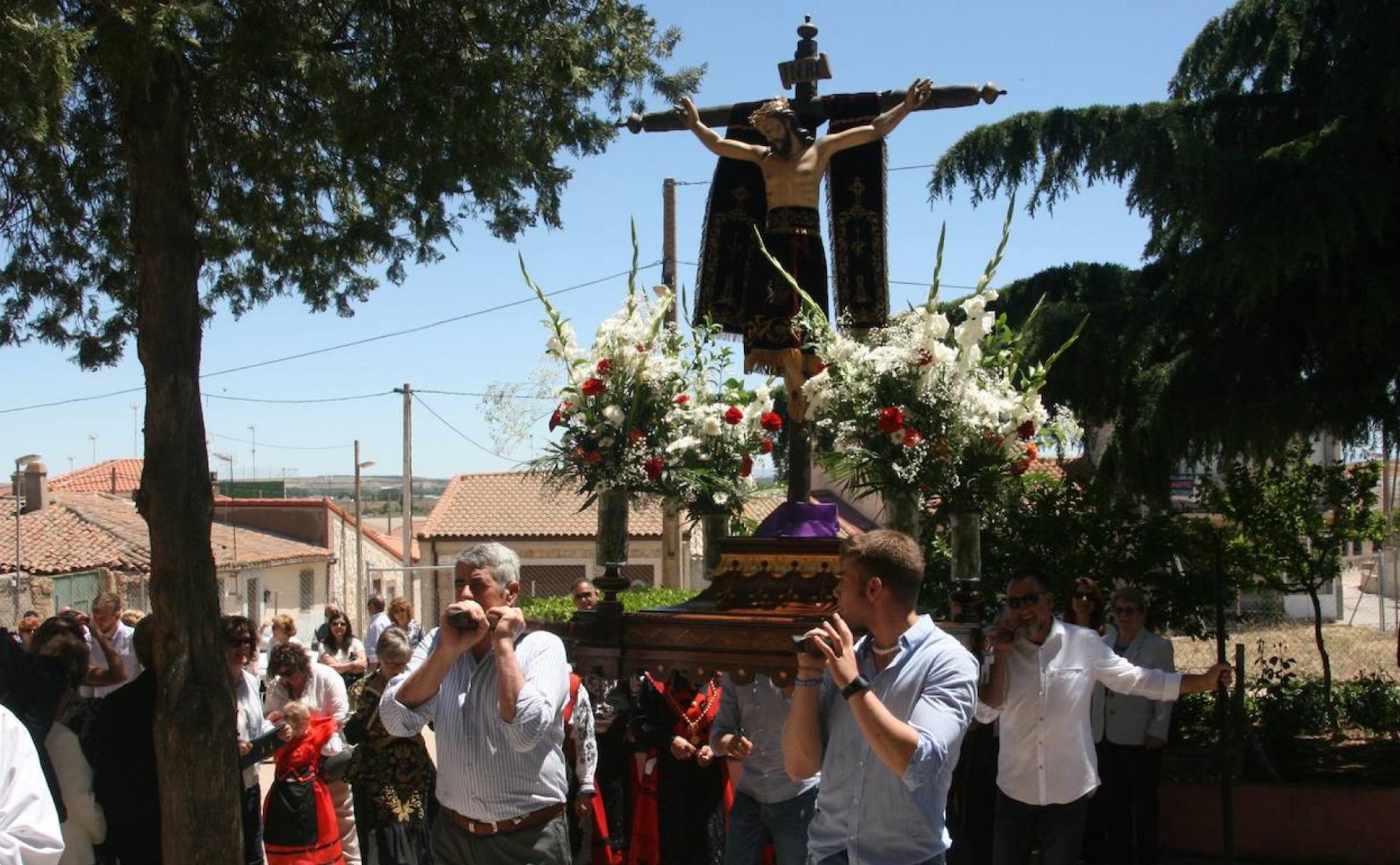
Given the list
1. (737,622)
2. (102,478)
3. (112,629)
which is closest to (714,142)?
(737,622)

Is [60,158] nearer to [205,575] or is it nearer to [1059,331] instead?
[205,575]

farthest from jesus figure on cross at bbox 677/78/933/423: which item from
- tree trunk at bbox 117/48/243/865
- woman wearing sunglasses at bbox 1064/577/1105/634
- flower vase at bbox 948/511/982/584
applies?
tree trunk at bbox 117/48/243/865

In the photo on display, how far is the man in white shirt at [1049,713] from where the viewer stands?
5.79m

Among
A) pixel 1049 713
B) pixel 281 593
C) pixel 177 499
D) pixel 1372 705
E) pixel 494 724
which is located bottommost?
pixel 281 593

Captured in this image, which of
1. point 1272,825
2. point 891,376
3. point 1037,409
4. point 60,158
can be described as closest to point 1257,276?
point 1037,409

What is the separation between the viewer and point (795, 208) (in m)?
6.86

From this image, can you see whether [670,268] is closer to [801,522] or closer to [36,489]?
[801,522]

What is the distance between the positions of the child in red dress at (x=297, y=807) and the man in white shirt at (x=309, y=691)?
0.41 feet

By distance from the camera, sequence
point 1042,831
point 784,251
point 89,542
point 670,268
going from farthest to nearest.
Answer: point 89,542 < point 670,268 < point 784,251 < point 1042,831

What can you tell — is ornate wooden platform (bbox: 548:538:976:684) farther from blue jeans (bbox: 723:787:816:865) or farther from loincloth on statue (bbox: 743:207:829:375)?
loincloth on statue (bbox: 743:207:829:375)

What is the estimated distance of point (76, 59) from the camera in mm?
6293

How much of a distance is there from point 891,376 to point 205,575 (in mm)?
3397

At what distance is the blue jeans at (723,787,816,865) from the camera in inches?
230

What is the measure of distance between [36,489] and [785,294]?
31223 mm
